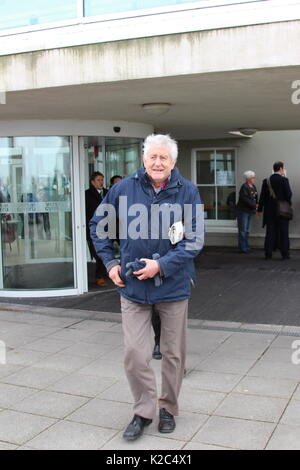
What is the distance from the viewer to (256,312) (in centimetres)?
698

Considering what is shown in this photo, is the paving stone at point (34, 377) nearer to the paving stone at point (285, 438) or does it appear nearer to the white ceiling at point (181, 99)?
the paving stone at point (285, 438)

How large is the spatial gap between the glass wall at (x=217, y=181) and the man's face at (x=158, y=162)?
10183 mm

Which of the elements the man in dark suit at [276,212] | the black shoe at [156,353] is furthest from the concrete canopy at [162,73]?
the man in dark suit at [276,212]

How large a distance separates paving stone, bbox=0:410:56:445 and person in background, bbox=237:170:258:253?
8777 millimetres

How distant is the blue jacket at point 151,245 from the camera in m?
3.46

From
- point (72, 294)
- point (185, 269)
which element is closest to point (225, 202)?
point (72, 294)

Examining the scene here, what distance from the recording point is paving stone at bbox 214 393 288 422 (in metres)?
3.86

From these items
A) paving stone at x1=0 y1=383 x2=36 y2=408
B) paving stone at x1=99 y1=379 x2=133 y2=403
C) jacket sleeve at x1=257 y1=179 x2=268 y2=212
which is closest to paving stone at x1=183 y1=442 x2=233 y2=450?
paving stone at x1=99 y1=379 x2=133 y2=403

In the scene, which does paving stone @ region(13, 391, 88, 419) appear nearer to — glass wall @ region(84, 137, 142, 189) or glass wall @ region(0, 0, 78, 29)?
glass wall @ region(0, 0, 78, 29)

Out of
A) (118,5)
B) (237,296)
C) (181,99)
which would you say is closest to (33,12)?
(118,5)

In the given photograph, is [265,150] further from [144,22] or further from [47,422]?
[47,422]

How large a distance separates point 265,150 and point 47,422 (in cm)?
1020

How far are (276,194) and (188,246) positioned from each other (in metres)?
8.08

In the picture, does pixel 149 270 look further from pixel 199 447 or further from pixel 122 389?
pixel 122 389
